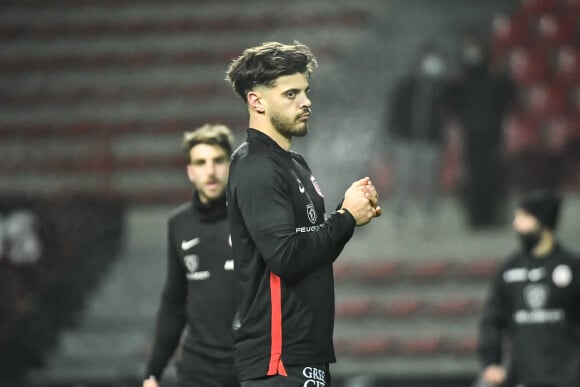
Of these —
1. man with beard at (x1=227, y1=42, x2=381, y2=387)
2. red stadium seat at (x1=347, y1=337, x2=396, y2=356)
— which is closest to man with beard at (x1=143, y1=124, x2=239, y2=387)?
man with beard at (x1=227, y1=42, x2=381, y2=387)

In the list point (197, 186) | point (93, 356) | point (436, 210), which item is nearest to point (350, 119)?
point (436, 210)

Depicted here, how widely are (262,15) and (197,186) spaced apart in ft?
30.2

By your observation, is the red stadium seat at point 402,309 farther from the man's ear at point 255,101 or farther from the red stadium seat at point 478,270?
the man's ear at point 255,101

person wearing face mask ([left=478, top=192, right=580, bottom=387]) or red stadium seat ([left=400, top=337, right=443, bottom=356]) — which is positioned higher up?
person wearing face mask ([left=478, top=192, right=580, bottom=387])

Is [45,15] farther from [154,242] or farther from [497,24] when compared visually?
[497,24]

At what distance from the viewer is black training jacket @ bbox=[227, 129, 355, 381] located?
3.12 metres

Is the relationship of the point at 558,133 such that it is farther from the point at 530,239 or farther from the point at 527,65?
the point at 530,239

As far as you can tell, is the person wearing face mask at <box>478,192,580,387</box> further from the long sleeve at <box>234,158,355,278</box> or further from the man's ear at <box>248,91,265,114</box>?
the man's ear at <box>248,91,265,114</box>

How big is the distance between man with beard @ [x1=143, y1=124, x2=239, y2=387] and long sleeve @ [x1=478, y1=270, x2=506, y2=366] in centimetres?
210

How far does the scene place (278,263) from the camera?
310cm

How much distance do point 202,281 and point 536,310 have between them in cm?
218

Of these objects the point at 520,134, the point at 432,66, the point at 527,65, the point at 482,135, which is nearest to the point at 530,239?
the point at 482,135

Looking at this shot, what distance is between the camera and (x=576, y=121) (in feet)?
37.5

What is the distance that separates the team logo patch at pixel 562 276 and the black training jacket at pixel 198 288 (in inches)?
A: 86.3
